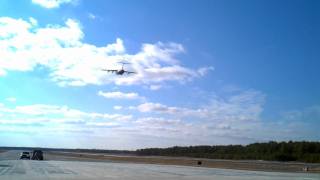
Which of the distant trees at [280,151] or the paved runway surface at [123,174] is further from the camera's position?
the distant trees at [280,151]

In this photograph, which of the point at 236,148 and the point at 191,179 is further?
the point at 236,148

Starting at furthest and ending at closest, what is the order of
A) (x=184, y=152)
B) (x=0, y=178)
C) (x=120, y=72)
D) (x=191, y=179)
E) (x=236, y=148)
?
(x=184, y=152) → (x=236, y=148) → (x=120, y=72) → (x=191, y=179) → (x=0, y=178)

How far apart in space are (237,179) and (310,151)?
90716 millimetres

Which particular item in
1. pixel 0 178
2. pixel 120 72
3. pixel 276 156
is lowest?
pixel 0 178

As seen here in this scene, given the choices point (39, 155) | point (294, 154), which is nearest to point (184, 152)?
point (294, 154)

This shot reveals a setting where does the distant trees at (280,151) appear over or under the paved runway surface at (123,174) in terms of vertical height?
over

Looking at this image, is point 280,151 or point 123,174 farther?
point 280,151

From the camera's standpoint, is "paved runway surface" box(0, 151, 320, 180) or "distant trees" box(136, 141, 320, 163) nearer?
"paved runway surface" box(0, 151, 320, 180)

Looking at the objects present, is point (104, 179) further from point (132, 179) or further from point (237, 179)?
point (237, 179)

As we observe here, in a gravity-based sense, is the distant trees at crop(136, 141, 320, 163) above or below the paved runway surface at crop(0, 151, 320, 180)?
above

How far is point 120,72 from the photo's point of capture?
6931 cm

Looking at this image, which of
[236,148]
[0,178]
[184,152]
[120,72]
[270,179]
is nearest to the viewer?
[0,178]

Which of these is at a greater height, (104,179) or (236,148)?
(236,148)

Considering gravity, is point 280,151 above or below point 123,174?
above
